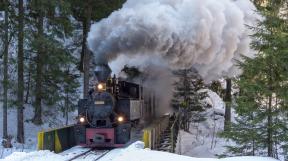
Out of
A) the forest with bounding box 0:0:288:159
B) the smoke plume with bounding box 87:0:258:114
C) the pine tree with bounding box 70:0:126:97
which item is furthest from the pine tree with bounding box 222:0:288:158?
the pine tree with bounding box 70:0:126:97

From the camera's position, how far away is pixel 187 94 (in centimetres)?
Result: 2628

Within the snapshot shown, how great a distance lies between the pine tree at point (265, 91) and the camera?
15242 millimetres

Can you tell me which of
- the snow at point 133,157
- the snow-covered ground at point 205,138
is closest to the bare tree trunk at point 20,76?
the snow-covered ground at point 205,138

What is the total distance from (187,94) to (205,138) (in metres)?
4.26

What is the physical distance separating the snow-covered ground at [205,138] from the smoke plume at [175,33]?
4120mm

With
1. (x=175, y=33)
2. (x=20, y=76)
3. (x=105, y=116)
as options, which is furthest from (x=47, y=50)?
(x=175, y=33)


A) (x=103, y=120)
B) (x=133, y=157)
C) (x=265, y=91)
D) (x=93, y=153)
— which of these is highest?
(x=265, y=91)

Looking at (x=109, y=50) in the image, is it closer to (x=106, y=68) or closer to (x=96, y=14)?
(x=106, y=68)

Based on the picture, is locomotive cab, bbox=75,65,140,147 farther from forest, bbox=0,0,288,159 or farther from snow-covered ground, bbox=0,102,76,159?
snow-covered ground, bbox=0,102,76,159

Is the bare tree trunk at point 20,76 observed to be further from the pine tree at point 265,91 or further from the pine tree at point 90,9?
the pine tree at point 265,91

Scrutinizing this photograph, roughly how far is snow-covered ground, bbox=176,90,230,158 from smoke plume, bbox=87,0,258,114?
13.5ft

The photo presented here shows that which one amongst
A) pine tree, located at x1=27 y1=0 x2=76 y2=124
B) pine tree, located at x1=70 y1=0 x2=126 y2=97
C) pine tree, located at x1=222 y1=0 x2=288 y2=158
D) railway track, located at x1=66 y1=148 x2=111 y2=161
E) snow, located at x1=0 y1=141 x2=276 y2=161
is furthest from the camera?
pine tree, located at x1=70 y1=0 x2=126 y2=97

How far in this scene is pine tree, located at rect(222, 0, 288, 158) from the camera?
1524 cm

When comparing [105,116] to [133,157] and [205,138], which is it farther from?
[205,138]
